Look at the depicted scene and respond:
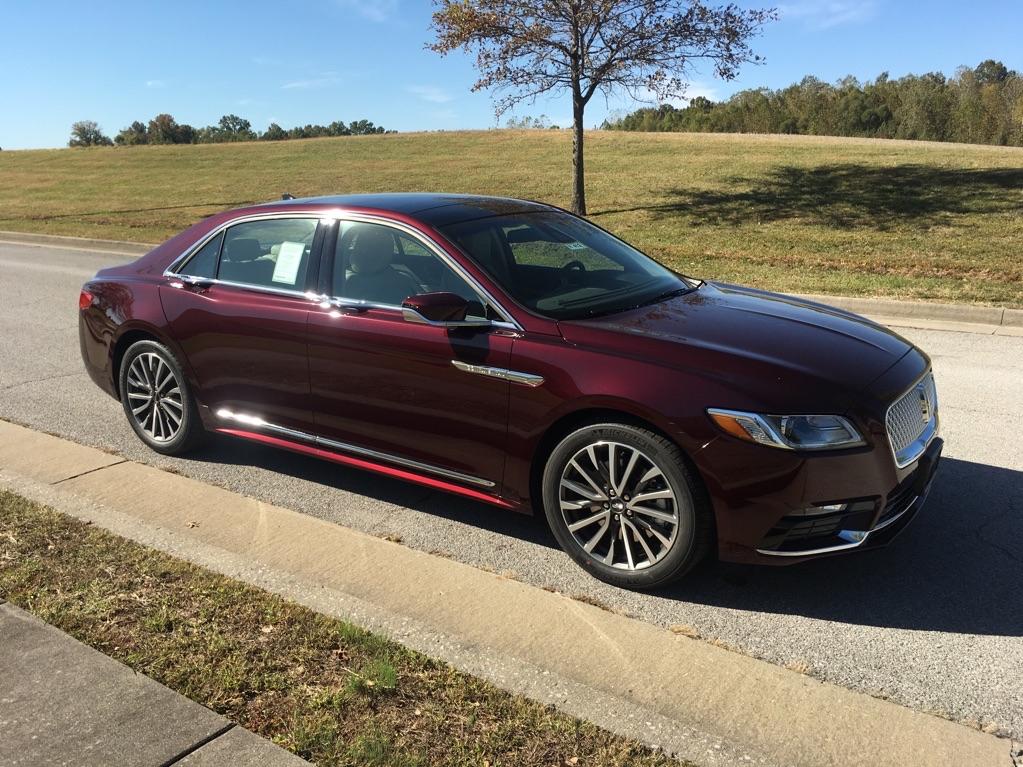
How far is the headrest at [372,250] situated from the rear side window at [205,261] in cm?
110

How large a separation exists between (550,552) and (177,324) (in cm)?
266

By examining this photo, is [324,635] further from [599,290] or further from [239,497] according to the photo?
[599,290]

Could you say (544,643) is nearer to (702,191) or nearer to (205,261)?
(205,261)

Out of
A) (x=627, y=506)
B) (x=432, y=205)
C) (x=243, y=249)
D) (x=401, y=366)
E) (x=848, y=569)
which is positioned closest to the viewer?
(x=627, y=506)

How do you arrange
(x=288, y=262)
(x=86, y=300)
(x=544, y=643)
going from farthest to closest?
1. (x=86, y=300)
2. (x=288, y=262)
3. (x=544, y=643)

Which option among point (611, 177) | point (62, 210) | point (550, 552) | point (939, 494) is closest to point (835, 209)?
point (611, 177)

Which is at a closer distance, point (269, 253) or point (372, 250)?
point (372, 250)

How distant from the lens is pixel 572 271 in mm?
4484

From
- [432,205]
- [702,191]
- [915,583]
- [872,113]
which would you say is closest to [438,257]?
[432,205]

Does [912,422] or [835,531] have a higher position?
[912,422]

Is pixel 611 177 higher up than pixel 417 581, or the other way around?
pixel 611 177

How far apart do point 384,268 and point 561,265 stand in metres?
0.92

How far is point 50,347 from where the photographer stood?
28.9ft

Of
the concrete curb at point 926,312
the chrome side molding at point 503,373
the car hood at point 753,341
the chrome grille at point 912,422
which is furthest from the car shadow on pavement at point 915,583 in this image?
the concrete curb at point 926,312
